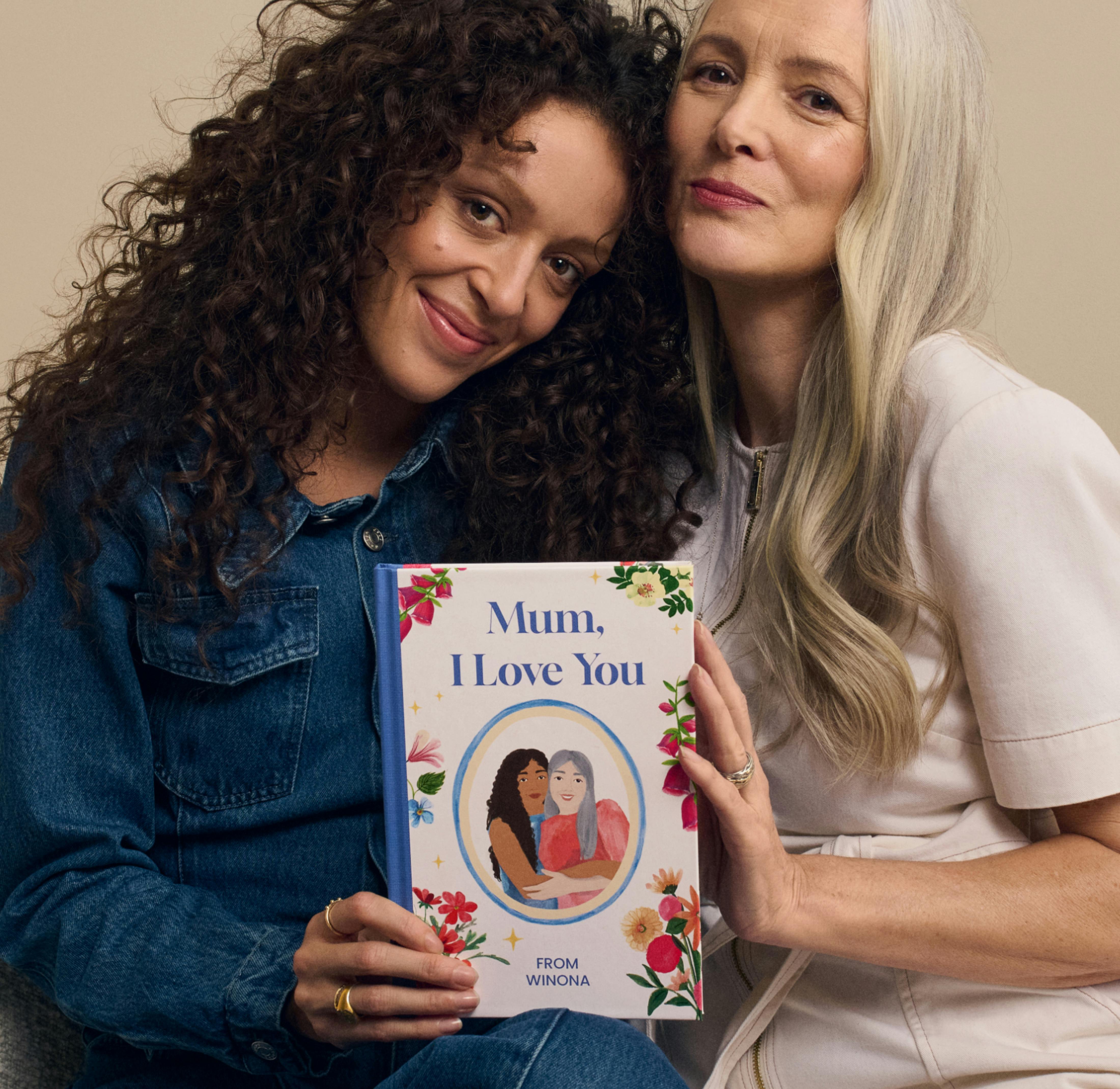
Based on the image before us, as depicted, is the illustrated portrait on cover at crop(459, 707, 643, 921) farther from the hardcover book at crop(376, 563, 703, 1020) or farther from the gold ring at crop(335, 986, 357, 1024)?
the gold ring at crop(335, 986, 357, 1024)

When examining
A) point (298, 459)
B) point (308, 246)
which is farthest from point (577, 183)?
point (298, 459)

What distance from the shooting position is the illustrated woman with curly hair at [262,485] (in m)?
1.11

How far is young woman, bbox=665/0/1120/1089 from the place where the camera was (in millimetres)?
1067

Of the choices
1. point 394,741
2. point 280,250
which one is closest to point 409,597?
point 394,741

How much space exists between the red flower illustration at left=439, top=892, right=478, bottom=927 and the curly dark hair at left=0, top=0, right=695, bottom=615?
38 cm

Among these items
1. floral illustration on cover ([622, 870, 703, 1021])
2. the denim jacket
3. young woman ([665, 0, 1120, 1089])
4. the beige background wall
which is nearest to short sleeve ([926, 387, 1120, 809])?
young woman ([665, 0, 1120, 1089])

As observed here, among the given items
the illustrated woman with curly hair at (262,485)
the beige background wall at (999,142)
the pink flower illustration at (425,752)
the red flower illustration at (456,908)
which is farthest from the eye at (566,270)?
the beige background wall at (999,142)

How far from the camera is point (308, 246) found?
1.21 metres

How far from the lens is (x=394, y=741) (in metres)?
0.96

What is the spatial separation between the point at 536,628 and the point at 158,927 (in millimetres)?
487

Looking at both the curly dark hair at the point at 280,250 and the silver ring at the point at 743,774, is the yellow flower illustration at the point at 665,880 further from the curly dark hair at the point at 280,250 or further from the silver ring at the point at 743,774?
the curly dark hair at the point at 280,250

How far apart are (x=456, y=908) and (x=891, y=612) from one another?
0.53 metres

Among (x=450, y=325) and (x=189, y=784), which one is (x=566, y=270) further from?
(x=189, y=784)

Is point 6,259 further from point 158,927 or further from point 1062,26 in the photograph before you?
point 1062,26
